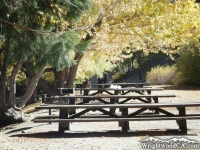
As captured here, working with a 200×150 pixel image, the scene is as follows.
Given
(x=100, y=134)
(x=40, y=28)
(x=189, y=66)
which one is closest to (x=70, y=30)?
(x=40, y=28)

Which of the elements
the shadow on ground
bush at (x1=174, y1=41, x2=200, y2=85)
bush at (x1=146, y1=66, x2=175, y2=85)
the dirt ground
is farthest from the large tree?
bush at (x1=146, y1=66, x2=175, y2=85)

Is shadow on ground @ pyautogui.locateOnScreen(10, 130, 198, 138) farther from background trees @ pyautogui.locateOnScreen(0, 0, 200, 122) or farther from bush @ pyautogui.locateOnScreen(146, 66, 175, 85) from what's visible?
bush @ pyautogui.locateOnScreen(146, 66, 175, 85)

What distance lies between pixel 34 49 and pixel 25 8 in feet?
3.84

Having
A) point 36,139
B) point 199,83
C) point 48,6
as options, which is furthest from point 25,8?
point 199,83

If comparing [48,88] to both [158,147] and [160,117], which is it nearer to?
[160,117]

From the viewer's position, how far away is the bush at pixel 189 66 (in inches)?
881

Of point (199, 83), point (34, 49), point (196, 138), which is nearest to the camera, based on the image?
point (196, 138)

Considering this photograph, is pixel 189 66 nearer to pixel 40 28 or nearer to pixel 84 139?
pixel 40 28

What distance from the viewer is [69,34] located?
26.2 feet

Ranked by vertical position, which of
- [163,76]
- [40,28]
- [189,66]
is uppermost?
[40,28]

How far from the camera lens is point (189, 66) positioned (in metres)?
22.7

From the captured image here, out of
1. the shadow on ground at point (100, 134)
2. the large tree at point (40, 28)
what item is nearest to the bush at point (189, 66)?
the large tree at point (40, 28)

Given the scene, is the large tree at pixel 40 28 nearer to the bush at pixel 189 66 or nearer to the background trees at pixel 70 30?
the background trees at pixel 70 30

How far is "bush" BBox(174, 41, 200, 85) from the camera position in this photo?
2238cm
